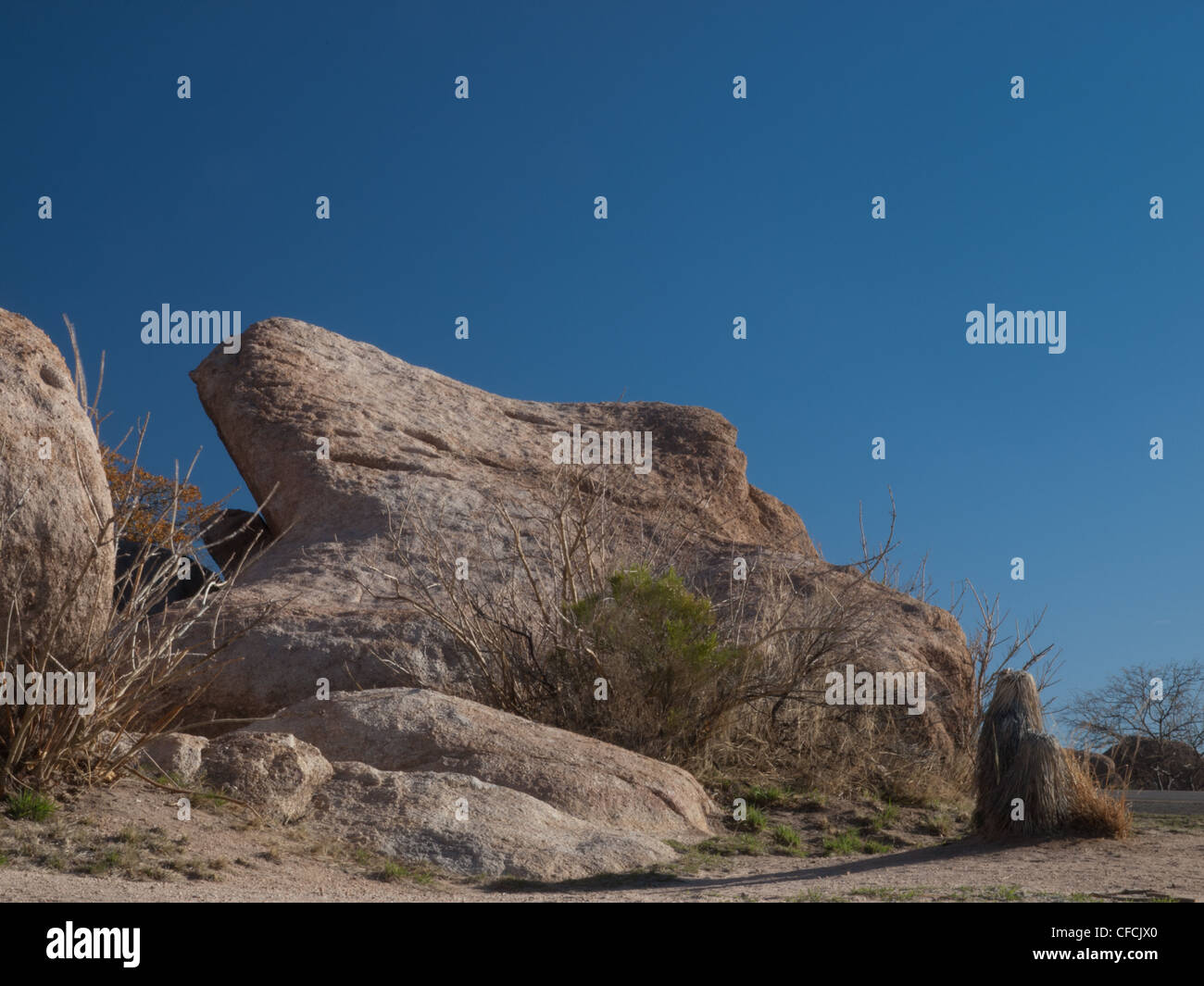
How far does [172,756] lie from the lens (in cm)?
808

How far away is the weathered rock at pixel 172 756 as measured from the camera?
799 centimetres

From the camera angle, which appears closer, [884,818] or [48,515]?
[48,515]

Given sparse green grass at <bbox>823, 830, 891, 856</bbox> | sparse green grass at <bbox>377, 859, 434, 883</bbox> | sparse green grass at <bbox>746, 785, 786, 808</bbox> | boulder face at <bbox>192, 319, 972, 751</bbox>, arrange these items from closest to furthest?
sparse green grass at <bbox>377, 859, 434, 883</bbox>, sparse green grass at <bbox>823, 830, 891, 856</bbox>, sparse green grass at <bbox>746, 785, 786, 808</bbox>, boulder face at <bbox>192, 319, 972, 751</bbox>

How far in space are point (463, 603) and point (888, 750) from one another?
16.8 ft

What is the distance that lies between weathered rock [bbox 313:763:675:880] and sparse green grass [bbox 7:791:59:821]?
179 cm

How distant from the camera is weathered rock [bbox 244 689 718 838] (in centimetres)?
934

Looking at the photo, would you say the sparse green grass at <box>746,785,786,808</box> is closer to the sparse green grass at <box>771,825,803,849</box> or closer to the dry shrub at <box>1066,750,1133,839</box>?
the sparse green grass at <box>771,825,803,849</box>

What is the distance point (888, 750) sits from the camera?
13039mm

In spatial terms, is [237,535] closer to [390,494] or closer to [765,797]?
[390,494]

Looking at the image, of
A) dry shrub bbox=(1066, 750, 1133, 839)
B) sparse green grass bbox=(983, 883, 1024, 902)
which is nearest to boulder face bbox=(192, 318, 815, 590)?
dry shrub bbox=(1066, 750, 1133, 839)

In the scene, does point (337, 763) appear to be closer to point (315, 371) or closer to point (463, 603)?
point (463, 603)

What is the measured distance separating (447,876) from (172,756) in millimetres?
2208

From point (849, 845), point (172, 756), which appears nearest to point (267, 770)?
point (172, 756)
